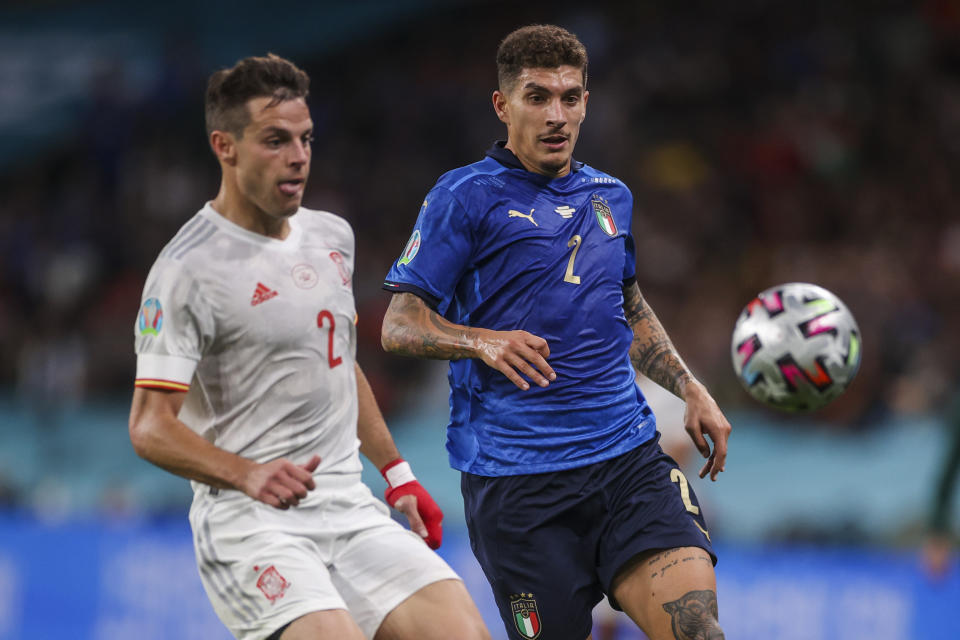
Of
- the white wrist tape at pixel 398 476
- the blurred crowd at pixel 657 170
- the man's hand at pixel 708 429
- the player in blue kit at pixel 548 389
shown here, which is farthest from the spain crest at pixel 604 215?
the blurred crowd at pixel 657 170

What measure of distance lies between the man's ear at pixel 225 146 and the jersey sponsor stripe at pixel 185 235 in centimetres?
22

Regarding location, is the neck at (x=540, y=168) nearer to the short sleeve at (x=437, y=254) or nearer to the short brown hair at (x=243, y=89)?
the short sleeve at (x=437, y=254)

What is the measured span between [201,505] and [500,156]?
1596mm

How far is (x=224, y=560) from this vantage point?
13.6ft

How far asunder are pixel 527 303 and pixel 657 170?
29.6ft

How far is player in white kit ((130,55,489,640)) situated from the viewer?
13.3 ft

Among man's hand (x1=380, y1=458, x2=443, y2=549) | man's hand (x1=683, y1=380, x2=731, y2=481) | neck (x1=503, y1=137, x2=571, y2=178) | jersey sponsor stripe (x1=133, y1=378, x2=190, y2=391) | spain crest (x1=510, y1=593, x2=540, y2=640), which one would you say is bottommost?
spain crest (x1=510, y1=593, x2=540, y2=640)

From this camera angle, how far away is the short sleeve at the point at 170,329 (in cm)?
399

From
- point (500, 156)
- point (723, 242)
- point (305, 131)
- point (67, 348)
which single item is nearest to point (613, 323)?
point (500, 156)

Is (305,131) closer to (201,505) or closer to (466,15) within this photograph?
(201,505)

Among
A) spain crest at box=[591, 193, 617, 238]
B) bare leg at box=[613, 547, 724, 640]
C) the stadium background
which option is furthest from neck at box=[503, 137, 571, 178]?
the stadium background

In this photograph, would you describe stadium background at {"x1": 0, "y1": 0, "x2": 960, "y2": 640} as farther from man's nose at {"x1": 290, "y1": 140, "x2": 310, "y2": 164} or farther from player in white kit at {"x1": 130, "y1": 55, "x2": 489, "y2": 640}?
man's nose at {"x1": 290, "y1": 140, "x2": 310, "y2": 164}

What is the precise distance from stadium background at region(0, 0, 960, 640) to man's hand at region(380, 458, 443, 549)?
337 centimetres

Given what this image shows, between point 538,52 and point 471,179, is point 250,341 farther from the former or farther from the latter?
point 538,52
